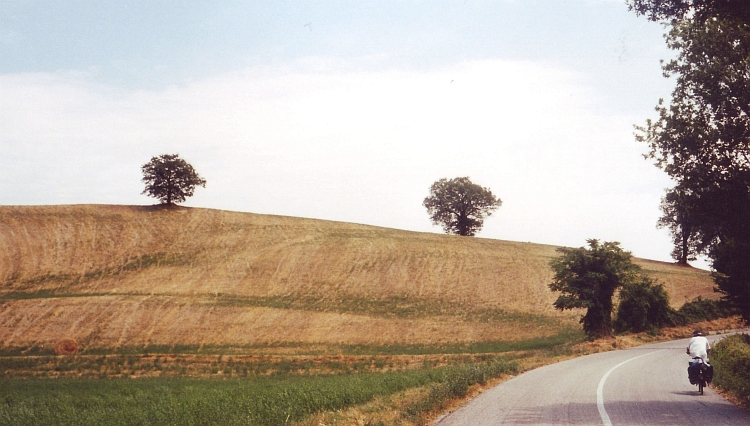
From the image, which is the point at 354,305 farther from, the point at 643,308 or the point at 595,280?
the point at 643,308

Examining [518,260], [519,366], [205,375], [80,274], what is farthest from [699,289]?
[80,274]

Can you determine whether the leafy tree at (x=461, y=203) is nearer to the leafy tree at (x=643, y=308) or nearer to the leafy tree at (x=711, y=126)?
the leafy tree at (x=643, y=308)

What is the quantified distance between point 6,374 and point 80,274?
84.4 ft

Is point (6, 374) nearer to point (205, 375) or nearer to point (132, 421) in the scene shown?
point (205, 375)

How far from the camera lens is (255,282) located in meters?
53.9

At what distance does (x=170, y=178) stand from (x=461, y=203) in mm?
47268

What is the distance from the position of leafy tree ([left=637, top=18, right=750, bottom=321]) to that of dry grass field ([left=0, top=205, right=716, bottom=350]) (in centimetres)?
2641

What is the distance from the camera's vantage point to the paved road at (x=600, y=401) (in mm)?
10617

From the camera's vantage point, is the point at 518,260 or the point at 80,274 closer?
the point at 80,274

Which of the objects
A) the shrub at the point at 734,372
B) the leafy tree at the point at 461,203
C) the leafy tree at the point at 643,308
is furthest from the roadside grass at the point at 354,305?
the leafy tree at the point at 461,203

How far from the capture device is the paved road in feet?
34.8

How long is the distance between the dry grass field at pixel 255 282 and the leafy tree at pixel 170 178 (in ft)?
7.26

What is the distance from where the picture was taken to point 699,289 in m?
56.7

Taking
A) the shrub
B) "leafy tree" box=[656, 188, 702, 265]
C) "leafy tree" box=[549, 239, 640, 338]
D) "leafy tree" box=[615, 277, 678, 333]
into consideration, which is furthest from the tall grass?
"leafy tree" box=[656, 188, 702, 265]
